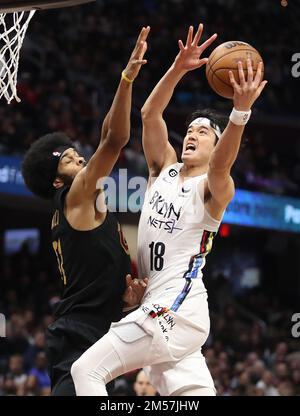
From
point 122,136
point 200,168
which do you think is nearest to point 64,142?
point 122,136

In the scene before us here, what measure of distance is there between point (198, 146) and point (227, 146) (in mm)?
616

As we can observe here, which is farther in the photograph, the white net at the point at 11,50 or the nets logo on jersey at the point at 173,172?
the white net at the point at 11,50

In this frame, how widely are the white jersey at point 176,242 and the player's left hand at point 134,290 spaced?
0.12ft

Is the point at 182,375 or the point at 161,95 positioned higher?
the point at 161,95

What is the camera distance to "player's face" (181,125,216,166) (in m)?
5.70

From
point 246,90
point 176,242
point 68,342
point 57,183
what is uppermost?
point 246,90

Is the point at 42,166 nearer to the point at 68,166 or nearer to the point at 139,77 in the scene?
the point at 68,166

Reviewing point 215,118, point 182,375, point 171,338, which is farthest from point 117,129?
point 182,375

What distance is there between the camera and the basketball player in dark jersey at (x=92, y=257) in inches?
215

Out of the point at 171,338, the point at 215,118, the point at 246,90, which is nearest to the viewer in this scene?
the point at 246,90

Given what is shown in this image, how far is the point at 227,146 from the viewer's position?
16.8 feet

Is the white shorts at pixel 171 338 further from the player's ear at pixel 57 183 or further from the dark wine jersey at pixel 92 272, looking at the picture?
the player's ear at pixel 57 183

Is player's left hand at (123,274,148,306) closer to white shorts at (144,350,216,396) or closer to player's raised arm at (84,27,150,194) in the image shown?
white shorts at (144,350,216,396)

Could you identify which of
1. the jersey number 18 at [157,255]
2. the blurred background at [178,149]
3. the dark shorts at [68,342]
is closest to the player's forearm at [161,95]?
the jersey number 18 at [157,255]
